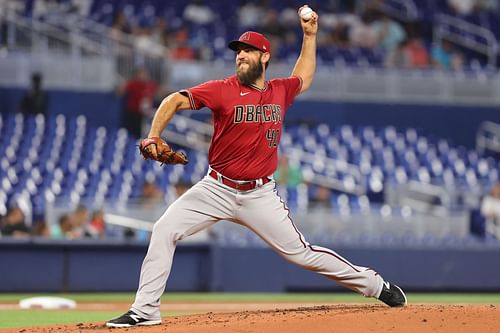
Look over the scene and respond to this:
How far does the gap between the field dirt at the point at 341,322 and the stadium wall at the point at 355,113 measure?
12.6 metres

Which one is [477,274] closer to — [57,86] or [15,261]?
[15,261]

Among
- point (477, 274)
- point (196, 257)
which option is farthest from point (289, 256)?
point (477, 274)

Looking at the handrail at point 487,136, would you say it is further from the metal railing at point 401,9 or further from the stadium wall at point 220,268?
the stadium wall at point 220,268

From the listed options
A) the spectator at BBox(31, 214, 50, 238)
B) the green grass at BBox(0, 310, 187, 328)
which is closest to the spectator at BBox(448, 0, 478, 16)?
the spectator at BBox(31, 214, 50, 238)

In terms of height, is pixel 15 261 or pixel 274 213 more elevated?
pixel 274 213

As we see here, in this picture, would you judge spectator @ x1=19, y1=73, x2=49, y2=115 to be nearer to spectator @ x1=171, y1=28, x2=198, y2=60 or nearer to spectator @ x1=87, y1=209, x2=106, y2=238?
spectator @ x1=171, y1=28, x2=198, y2=60

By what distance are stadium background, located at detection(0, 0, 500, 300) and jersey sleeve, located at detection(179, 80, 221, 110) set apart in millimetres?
7029

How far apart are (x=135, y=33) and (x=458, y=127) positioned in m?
6.54

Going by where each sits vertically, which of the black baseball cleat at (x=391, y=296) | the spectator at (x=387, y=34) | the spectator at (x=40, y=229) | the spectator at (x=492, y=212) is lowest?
the spectator at (x=40, y=229)

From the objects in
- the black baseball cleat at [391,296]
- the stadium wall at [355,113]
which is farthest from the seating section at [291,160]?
the black baseball cleat at [391,296]

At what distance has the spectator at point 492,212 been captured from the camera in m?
16.4

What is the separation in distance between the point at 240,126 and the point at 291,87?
2.10 ft

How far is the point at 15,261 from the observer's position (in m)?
14.1

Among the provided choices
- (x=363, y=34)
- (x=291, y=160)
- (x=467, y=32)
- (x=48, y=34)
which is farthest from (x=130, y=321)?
(x=467, y=32)
